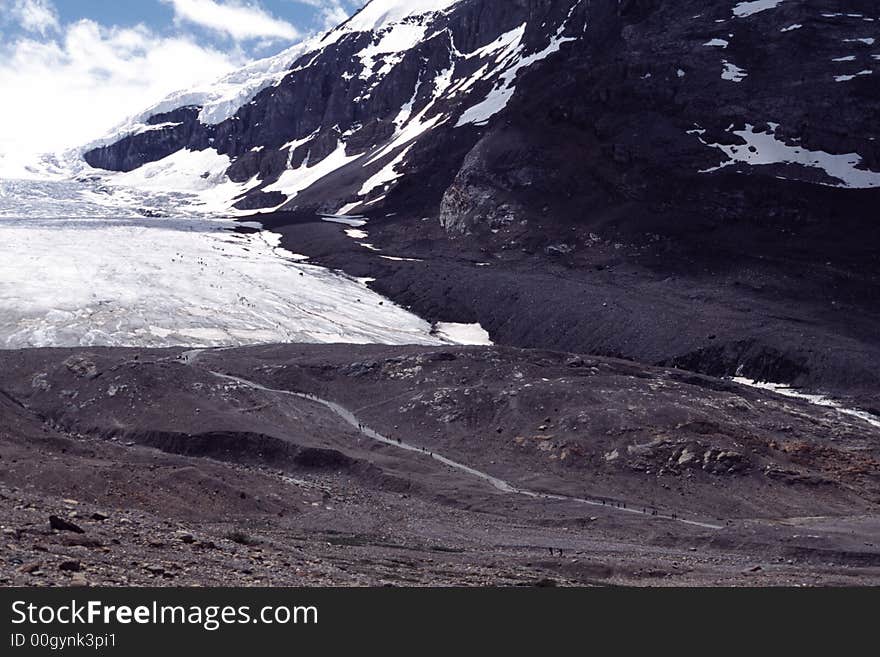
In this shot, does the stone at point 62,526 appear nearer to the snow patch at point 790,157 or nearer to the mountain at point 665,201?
the mountain at point 665,201

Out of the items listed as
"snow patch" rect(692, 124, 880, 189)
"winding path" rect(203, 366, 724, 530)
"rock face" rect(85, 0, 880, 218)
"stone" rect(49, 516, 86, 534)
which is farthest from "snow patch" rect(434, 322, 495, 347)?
"stone" rect(49, 516, 86, 534)

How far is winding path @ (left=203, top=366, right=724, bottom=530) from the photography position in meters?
44.6

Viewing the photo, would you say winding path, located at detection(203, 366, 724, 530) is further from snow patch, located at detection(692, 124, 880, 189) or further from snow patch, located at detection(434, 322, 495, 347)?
snow patch, located at detection(692, 124, 880, 189)

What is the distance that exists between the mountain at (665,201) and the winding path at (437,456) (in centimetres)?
3274

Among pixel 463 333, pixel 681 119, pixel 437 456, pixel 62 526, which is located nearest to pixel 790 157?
pixel 681 119

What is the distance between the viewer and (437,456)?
54.5m

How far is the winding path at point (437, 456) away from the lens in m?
44.6

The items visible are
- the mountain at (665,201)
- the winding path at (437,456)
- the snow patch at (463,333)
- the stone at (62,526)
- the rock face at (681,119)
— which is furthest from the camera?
the rock face at (681,119)

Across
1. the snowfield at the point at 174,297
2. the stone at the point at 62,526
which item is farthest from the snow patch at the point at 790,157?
the stone at the point at 62,526

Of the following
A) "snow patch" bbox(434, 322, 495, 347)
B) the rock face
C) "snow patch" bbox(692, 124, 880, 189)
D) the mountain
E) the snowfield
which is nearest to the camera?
the snowfield

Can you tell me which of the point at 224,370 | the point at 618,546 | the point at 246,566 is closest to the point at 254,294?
the point at 224,370

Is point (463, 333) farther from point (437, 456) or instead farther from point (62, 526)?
point (62, 526)

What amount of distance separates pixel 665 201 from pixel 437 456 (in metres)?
81.1

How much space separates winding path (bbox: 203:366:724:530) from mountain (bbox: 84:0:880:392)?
3274 cm
